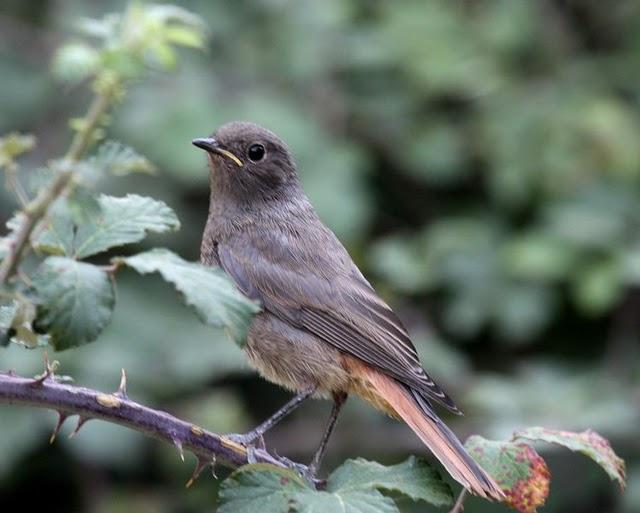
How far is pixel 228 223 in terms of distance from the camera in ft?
14.5

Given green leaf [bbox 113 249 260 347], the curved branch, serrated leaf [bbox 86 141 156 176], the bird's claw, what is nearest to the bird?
the bird's claw

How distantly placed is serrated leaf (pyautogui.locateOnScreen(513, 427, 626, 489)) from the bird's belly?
1116 millimetres

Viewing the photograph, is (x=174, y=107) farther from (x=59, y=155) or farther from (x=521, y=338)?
(x=521, y=338)

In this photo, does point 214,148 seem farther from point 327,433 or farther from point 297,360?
point 327,433

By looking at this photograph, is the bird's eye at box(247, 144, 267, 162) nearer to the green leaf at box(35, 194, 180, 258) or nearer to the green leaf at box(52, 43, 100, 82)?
the green leaf at box(35, 194, 180, 258)

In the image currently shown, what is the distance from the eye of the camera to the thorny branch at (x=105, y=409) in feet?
7.94

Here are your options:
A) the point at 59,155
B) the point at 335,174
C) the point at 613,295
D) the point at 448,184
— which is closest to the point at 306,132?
the point at 335,174

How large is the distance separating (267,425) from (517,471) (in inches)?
42.3

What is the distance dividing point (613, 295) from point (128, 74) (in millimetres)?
4238

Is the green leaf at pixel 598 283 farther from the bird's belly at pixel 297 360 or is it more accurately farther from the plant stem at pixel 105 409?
the plant stem at pixel 105 409

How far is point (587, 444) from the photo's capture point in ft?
9.21

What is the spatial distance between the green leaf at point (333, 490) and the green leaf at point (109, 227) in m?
0.56

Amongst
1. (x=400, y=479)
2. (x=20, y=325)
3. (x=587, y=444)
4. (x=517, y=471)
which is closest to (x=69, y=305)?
(x=20, y=325)

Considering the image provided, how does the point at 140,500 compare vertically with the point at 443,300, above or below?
below
